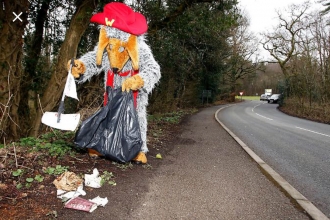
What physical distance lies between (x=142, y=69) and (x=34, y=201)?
226cm

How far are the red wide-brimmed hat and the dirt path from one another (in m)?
2.12

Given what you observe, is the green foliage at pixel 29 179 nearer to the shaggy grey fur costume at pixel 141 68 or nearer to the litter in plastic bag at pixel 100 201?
the litter in plastic bag at pixel 100 201

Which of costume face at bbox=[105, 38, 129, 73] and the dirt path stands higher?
costume face at bbox=[105, 38, 129, 73]

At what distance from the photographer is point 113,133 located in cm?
363

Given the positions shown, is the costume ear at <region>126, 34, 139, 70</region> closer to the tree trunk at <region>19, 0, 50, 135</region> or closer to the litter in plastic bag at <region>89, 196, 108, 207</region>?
the litter in plastic bag at <region>89, 196, 108, 207</region>

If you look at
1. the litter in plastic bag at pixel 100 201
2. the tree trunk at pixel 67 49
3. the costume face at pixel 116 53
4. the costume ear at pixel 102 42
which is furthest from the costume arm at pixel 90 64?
the litter in plastic bag at pixel 100 201

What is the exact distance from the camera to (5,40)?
4.68m

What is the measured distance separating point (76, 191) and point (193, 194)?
1365 mm

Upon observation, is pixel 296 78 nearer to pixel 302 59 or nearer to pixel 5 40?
pixel 302 59

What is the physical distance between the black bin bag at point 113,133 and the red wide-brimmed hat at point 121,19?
1.12m

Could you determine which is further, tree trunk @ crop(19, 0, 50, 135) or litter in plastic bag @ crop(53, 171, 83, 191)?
tree trunk @ crop(19, 0, 50, 135)

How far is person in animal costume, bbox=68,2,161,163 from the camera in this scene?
146 inches

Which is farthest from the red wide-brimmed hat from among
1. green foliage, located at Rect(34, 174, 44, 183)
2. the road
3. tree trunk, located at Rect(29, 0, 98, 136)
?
the road

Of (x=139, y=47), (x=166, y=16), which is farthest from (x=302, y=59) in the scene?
(x=139, y=47)
